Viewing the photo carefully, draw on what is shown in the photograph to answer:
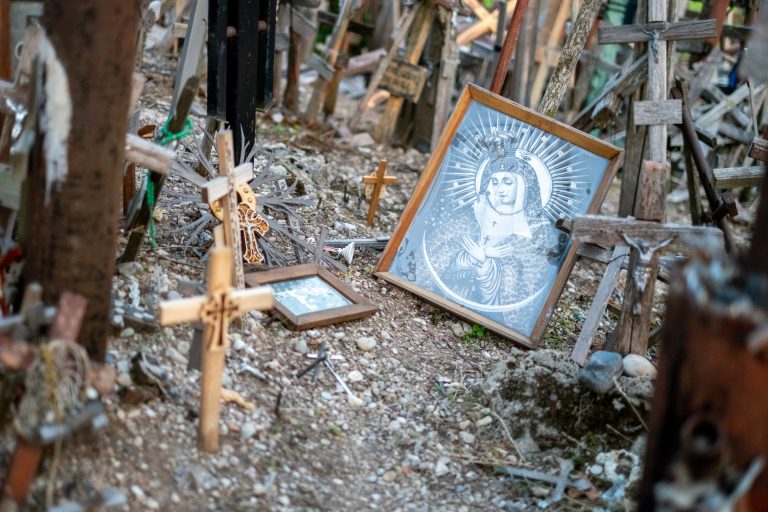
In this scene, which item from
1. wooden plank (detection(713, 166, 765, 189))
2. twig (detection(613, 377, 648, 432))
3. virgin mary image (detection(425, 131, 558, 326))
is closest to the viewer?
twig (detection(613, 377, 648, 432))

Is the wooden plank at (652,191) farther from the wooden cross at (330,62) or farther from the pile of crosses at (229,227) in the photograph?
the wooden cross at (330,62)

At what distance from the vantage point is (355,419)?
4270mm

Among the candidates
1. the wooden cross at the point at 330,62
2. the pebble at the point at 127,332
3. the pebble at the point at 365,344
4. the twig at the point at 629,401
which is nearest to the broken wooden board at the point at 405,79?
the wooden cross at the point at 330,62

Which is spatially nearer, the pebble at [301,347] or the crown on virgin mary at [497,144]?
the pebble at [301,347]

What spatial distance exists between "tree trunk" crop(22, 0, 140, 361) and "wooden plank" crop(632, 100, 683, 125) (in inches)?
131

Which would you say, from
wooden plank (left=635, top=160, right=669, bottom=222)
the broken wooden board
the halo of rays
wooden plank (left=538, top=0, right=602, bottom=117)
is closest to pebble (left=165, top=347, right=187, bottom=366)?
the halo of rays

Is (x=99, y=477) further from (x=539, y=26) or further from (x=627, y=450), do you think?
(x=539, y=26)

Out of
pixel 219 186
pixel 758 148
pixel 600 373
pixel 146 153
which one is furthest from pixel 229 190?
pixel 758 148

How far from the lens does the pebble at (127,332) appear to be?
3950mm

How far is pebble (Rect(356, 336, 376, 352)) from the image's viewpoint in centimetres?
476

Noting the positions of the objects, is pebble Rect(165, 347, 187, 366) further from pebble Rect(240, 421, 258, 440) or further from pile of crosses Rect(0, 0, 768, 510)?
pebble Rect(240, 421, 258, 440)

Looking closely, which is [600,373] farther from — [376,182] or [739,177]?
[376,182]

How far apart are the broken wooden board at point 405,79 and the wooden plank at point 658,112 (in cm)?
301

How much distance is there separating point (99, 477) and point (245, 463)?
65cm
